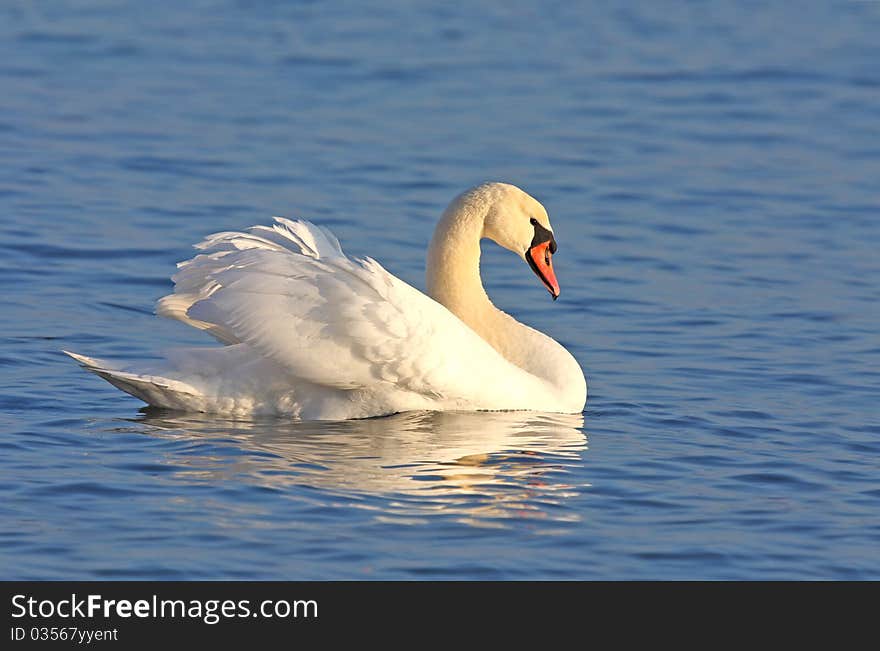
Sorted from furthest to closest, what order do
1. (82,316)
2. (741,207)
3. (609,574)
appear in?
(741,207) < (82,316) < (609,574)

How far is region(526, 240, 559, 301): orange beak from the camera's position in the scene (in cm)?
1080

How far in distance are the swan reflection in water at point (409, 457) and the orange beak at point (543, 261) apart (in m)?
0.87

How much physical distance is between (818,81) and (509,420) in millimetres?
12412

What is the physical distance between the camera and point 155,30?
2334cm

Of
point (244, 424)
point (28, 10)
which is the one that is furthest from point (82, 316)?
point (28, 10)

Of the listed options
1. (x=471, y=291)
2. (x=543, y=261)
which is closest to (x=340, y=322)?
(x=471, y=291)

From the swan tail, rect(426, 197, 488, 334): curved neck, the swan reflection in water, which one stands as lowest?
the swan reflection in water

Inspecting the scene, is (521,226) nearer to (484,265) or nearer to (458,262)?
(458,262)

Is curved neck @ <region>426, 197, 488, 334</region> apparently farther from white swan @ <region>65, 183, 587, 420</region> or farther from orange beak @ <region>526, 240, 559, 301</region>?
orange beak @ <region>526, 240, 559, 301</region>

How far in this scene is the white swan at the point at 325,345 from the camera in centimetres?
963

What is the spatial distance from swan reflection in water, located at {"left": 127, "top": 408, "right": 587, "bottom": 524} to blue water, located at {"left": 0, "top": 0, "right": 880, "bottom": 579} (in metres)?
0.02

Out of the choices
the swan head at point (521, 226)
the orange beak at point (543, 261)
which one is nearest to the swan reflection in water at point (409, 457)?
the orange beak at point (543, 261)

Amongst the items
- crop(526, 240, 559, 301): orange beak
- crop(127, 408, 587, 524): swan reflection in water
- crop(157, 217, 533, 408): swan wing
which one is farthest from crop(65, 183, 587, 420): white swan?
crop(526, 240, 559, 301): orange beak

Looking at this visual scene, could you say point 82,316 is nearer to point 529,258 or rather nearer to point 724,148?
point 529,258
